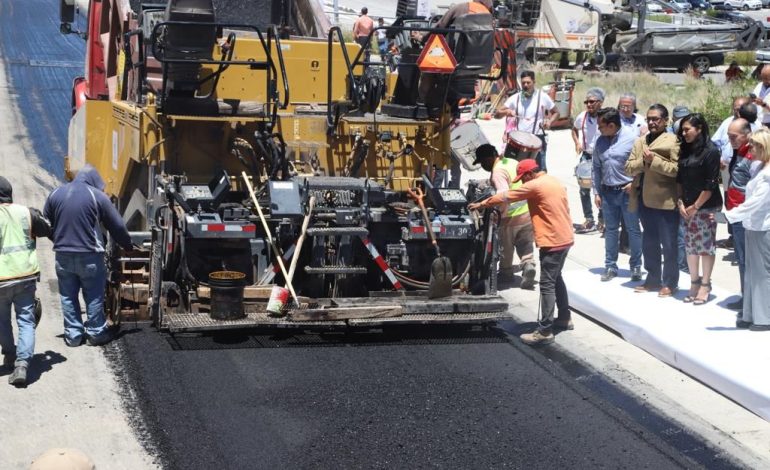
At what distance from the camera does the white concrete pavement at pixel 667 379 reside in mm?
6922

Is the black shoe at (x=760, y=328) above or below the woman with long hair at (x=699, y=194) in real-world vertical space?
below

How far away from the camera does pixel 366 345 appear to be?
8.52m

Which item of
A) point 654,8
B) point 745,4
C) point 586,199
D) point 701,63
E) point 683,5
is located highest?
point 745,4

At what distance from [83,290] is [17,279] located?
0.83 metres

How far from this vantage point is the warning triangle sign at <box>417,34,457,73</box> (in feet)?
32.4

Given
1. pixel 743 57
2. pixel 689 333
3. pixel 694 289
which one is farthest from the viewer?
pixel 743 57

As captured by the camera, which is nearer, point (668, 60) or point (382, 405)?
point (382, 405)

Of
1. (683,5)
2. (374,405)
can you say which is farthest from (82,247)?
(683,5)

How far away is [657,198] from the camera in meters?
9.76

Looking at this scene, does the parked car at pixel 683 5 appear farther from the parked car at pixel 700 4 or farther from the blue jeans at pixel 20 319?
the blue jeans at pixel 20 319

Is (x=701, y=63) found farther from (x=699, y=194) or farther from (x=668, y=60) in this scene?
(x=699, y=194)

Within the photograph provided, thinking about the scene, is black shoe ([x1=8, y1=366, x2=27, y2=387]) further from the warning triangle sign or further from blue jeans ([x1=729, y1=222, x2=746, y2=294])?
blue jeans ([x1=729, y1=222, x2=746, y2=294])

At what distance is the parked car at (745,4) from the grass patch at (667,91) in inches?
1029

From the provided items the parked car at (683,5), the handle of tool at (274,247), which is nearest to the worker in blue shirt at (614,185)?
the handle of tool at (274,247)
